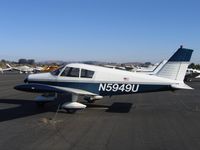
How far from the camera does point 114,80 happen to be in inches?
555

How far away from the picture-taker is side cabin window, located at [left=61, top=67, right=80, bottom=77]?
14359mm

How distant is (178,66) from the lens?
47.5 ft

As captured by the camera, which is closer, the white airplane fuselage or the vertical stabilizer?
the white airplane fuselage

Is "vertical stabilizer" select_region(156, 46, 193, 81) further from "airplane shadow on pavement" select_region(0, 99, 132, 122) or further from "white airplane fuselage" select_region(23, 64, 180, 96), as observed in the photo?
"airplane shadow on pavement" select_region(0, 99, 132, 122)

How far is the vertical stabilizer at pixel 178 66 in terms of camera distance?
47.2 feet

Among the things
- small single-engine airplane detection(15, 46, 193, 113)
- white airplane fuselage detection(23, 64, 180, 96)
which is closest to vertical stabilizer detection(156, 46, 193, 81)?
small single-engine airplane detection(15, 46, 193, 113)

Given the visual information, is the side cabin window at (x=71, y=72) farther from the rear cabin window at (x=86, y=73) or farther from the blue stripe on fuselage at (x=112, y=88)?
the blue stripe on fuselage at (x=112, y=88)

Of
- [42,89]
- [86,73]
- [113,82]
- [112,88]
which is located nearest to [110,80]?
[113,82]

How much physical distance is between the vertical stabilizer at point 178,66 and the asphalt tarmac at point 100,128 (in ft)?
5.19

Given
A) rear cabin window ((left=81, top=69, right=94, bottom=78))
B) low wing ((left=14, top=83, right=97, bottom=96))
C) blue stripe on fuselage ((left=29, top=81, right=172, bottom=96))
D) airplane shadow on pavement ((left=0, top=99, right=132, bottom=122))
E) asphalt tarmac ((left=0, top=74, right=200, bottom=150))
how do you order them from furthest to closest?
rear cabin window ((left=81, top=69, right=94, bottom=78)) → blue stripe on fuselage ((left=29, top=81, right=172, bottom=96)) → low wing ((left=14, top=83, right=97, bottom=96)) → airplane shadow on pavement ((left=0, top=99, right=132, bottom=122)) → asphalt tarmac ((left=0, top=74, right=200, bottom=150))

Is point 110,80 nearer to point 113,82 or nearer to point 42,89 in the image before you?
point 113,82

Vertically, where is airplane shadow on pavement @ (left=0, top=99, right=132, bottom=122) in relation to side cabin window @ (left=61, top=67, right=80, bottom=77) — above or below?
below

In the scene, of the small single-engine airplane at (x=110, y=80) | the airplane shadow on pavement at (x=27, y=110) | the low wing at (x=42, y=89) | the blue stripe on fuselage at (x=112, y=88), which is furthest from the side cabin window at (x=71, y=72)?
the airplane shadow on pavement at (x=27, y=110)

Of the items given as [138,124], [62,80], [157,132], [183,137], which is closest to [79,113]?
[62,80]
